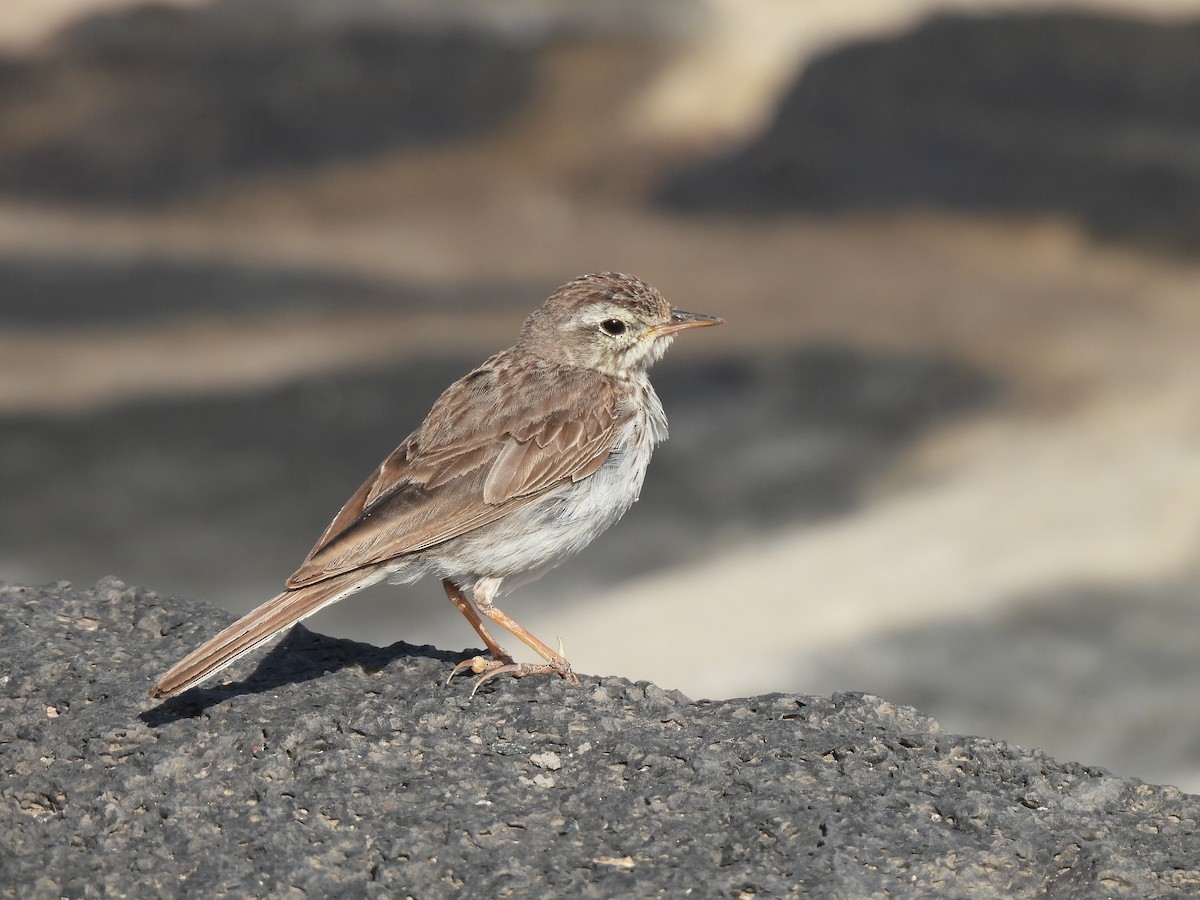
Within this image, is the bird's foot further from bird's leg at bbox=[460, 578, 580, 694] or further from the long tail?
the long tail

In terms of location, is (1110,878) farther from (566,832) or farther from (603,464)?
(603,464)

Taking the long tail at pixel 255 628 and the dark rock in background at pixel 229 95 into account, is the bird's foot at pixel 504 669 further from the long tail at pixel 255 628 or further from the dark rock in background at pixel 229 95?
the dark rock in background at pixel 229 95

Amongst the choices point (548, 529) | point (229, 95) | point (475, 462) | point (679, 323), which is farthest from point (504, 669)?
point (229, 95)

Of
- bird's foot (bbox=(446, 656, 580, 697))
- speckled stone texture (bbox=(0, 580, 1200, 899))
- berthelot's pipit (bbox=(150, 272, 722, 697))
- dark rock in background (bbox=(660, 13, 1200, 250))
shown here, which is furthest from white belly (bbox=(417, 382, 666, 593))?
dark rock in background (bbox=(660, 13, 1200, 250))

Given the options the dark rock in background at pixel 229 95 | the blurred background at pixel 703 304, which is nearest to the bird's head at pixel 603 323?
the blurred background at pixel 703 304

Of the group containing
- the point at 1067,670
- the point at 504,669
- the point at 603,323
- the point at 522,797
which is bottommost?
the point at 522,797

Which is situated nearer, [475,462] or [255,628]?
[255,628]

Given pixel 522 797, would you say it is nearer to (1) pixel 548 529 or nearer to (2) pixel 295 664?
(2) pixel 295 664
